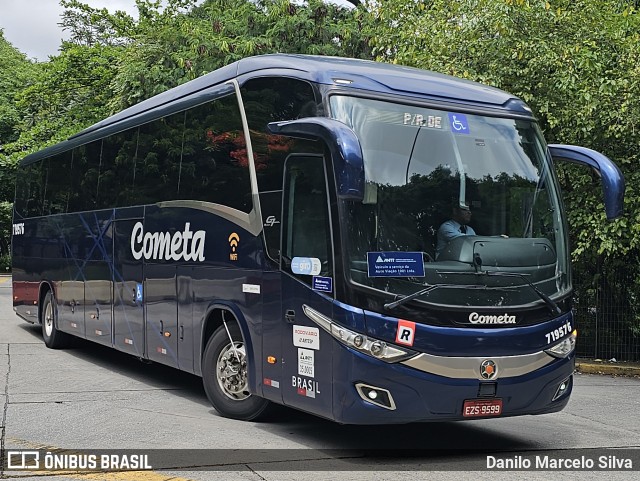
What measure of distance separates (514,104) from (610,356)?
819 centimetres

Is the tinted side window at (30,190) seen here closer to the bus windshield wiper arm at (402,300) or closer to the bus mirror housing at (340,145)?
the bus mirror housing at (340,145)

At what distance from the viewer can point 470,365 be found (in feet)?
24.3

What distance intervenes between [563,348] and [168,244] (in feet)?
15.9

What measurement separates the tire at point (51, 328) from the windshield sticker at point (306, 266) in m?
8.58

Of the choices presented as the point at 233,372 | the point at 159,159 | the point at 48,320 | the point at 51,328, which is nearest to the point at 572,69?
the point at 159,159

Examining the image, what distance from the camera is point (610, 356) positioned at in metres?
15.5

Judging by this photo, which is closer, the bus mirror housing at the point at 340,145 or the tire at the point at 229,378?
the bus mirror housing at the point at 340,145

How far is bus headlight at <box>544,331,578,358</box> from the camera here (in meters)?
7.90

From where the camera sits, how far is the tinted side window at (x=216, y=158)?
9141 mm

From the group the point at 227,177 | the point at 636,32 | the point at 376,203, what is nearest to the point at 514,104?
the point at 376,203

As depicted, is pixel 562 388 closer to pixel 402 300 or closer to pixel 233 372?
pixel 402 300

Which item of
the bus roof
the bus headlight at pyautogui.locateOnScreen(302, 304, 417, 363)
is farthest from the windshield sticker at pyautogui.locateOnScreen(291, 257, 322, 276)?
the bus roof

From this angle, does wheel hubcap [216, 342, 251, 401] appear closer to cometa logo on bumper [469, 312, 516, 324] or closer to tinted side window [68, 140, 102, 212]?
cometa logo on bumper [469, 312, 516, 324]

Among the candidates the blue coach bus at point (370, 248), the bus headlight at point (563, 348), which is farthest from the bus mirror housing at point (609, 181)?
the bus headlight at point (563, 348)
